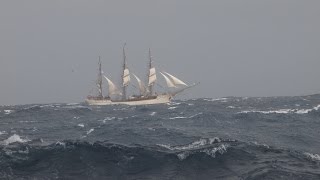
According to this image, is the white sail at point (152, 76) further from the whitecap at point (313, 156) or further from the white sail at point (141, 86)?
the whitecap at point (313, 156)

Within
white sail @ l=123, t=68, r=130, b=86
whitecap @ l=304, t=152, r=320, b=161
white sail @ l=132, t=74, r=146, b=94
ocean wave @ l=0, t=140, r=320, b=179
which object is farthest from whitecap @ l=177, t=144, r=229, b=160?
white sail @ l=123, t=68, r=130, b=86

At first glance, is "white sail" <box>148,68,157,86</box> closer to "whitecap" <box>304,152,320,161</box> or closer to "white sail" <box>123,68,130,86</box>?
"white sail" <box>123,68,130,86</box>

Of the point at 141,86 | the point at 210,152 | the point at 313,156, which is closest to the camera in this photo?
the point at 210,152

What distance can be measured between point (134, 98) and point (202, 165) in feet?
329

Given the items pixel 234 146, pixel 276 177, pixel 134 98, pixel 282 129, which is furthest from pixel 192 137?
pixel 134 98

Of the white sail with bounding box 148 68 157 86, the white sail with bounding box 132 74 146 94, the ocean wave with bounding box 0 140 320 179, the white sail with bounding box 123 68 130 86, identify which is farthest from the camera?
the white sail with bounding box 123 68 130 86

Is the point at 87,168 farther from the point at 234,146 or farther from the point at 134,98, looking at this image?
the point at 134,98

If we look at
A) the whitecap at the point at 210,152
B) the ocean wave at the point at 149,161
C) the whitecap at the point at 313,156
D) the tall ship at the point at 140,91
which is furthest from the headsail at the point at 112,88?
the whitecap at the point at 313,156

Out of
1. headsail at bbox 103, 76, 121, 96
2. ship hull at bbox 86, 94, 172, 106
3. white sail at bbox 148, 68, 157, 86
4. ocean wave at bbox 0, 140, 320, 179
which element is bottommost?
ship hull at bbox 86, 94, 172, 106

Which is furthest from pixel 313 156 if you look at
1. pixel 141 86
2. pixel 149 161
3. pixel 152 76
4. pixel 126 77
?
pixel 126 77

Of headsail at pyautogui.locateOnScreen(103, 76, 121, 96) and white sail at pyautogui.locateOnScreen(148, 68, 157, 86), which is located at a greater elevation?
white sail at pyautogui.locateOnScreen(148, 68, 157, 86)

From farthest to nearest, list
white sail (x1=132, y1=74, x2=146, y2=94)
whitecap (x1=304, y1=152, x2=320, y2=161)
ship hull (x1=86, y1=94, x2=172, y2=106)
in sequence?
white sail (x1=132, y1=74, x2=146, y2=94)
ship hull (x1=86, y1=94, x2=172, y2=106)
whitecap (x1=304, y1=152, x2=320, y2=161)

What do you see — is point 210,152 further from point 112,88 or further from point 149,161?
point 112,88

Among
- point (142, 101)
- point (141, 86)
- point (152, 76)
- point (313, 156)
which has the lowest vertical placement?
point (142, 101)
